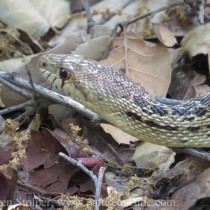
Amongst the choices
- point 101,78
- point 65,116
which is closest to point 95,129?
point 65,116

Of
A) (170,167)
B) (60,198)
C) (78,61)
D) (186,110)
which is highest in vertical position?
(78,61)

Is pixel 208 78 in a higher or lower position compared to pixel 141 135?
higher

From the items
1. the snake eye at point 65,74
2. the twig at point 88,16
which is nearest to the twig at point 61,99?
the snake eye at point 65,74

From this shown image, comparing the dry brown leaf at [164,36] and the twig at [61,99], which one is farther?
the dry brown leaf at [164,36]

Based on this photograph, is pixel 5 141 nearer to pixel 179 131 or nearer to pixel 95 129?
pixel 95 129

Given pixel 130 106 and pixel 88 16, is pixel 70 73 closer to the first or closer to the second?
pixel 130 106

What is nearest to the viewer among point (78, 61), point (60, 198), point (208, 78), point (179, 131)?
point (60, 198)

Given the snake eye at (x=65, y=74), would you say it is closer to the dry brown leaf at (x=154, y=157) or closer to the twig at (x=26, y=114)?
the twig at (x=26, y=114)

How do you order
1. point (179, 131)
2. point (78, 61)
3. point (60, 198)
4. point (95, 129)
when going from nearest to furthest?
point (60, 198) → point (179, 131) → point (78, 61) → point (95, 129)
